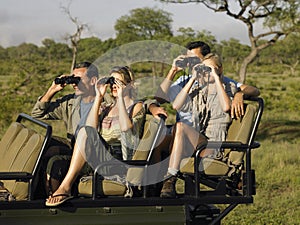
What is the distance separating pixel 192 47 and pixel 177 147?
42.2 inches

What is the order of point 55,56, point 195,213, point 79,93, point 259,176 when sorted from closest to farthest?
point 195,213 → point 79,93 → point 259,176 → point 55,56

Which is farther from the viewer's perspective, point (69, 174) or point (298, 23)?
point (298, 23)

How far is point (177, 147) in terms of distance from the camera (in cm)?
438

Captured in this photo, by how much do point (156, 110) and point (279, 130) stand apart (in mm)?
9466

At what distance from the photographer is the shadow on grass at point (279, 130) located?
1263cm

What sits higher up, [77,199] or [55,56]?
[55,56]

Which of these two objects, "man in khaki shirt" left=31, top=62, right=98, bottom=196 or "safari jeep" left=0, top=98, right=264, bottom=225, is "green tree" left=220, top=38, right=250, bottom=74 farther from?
"safari jeep" left=0, top=98, right=264, bottom=225

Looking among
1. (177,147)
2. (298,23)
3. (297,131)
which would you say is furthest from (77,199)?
(298,23)

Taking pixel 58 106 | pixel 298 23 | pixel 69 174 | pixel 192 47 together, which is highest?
pixel 298 23

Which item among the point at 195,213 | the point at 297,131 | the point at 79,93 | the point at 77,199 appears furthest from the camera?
the point at 297,131

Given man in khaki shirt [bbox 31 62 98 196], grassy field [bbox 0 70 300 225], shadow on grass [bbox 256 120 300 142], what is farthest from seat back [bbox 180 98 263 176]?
shadow on grass [bbox 256 120 300 142]

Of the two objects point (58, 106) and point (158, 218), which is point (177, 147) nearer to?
point (158, 218)

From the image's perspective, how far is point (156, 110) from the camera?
4.46 m

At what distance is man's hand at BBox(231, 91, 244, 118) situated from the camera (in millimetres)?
4586
